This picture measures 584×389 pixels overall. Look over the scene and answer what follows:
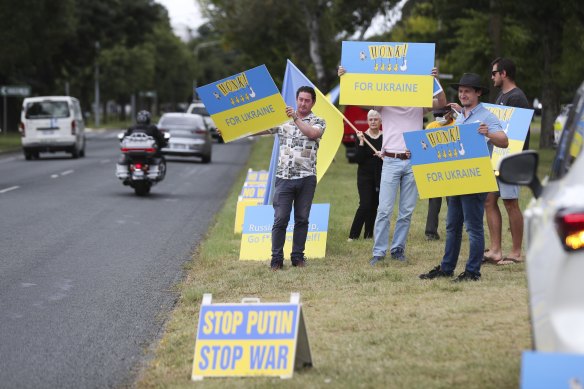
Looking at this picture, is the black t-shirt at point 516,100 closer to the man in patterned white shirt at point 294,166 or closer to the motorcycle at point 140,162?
the man in patterned white shirt at point 294,166

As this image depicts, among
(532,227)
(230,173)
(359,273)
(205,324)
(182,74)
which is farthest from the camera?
(182,74)

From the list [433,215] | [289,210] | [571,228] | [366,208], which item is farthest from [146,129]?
[571,228]

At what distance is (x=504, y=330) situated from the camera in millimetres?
8273

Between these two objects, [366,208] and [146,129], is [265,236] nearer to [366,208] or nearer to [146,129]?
[366,208]

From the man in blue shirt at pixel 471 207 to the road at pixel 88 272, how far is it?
8.41ft

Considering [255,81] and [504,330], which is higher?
[255,81]

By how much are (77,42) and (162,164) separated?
4647cm

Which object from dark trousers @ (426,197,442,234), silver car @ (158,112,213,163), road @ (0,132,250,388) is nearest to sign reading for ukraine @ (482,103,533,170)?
dark trousers @ (426,197,442,234)

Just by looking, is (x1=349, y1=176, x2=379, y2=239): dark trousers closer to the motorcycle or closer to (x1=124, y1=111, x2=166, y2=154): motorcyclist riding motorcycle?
the motorcycle

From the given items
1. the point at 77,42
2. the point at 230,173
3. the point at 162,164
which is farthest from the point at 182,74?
the point at 162,164

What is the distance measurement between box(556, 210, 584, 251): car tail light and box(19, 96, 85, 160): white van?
34.5m

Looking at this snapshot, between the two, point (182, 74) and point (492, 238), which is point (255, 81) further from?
point (182, 74)

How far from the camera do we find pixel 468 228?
35.0 ft

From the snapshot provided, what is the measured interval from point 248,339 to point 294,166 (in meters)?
5.00
